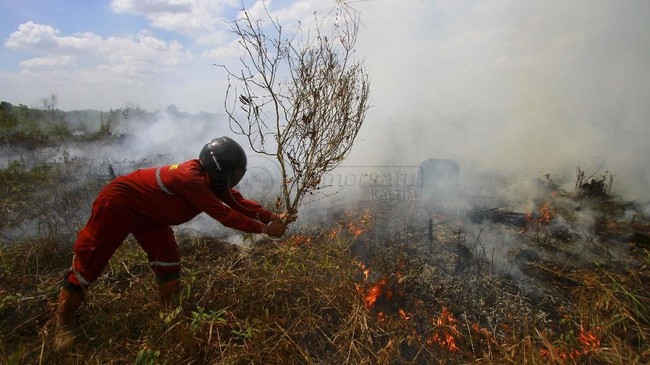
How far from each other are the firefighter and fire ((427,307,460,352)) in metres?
1.88

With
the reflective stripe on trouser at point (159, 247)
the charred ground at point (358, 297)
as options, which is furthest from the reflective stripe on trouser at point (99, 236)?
the charred ground at point (358, 297)

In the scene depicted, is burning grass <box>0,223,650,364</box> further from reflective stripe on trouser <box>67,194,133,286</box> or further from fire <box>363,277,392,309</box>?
reflective stripe on trouser <box>67,194,133,286</box>

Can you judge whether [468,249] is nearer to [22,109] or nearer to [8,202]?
[8,202]

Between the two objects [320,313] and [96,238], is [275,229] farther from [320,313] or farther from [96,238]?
[96,238]

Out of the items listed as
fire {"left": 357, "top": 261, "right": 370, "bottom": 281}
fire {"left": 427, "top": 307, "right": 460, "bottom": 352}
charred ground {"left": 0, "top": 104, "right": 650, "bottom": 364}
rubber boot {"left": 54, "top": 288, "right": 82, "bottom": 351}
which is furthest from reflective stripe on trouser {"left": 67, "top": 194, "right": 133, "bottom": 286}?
fire {"left": 427, "top": 307, "right": 460, "bottom": 352}

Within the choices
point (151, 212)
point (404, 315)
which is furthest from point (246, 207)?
point (404, 315)

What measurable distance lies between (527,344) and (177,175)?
137 inches

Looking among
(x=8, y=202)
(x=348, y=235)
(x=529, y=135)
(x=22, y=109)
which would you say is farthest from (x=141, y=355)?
(x=22, y=109)

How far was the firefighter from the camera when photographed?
2939 millimetres

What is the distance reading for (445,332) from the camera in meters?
3.22

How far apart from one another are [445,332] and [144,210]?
10.3 ft

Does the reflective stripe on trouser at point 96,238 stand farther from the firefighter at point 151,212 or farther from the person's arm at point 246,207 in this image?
the person's arm at point 246,207

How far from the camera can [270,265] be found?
405 cm

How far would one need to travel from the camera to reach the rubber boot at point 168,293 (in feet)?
10.8
